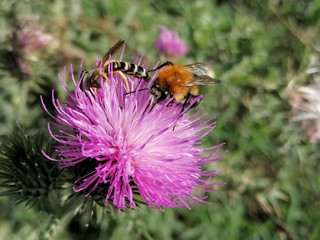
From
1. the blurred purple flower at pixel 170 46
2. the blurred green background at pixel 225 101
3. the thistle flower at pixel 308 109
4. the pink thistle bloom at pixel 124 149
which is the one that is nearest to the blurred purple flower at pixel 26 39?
the blurred green background at pixel 225 101

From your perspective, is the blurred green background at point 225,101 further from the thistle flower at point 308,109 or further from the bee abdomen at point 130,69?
the bee abdomen at point 130,69

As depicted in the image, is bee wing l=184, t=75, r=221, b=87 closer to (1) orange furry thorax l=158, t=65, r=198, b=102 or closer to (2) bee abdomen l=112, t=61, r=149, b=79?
(1) orange furry thorax l=158, t=65, r=198, b=102

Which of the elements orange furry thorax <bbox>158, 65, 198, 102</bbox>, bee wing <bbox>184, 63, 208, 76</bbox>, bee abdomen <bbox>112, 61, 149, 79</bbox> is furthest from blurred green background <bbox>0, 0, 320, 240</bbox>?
bee abdomen <bbox>112, 61, 149, 79</bbox>

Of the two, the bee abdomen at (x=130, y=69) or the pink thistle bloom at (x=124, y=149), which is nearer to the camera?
the pink thistle bloom at (x=124, y=149)

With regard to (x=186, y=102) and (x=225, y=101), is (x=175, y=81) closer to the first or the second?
(x=186, y=102)

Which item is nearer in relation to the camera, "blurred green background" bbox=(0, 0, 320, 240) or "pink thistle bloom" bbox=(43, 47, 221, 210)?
"pink thistle bloom" bbox=(43, 47, 221, 210)

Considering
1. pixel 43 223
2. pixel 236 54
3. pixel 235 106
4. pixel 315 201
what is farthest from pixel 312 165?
pixel 43 223

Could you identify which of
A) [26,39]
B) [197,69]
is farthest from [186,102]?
[26,39]
